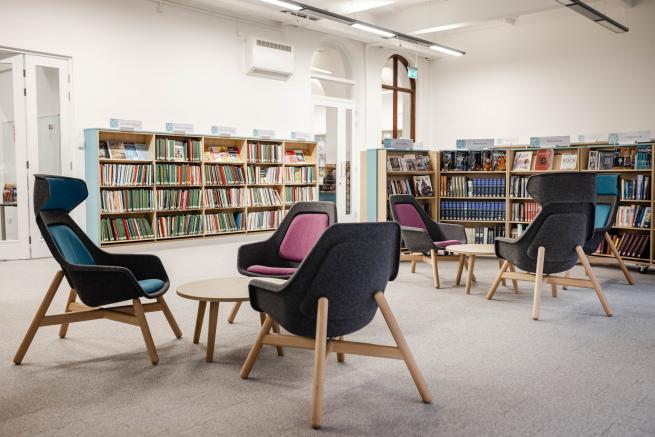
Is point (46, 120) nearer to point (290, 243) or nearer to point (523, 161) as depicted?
point (290, 243)

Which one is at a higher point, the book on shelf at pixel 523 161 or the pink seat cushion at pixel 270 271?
the book on shelf at pixel 523 161

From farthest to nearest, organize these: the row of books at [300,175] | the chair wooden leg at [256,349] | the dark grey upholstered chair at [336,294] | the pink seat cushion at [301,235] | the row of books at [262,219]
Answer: the row of books at [300,175] → the row of books at [262,219] → the pink seat cushion at [301,235] → the chair wooden leg at [256,349] → the dark grey upholstered chair at [336,294]

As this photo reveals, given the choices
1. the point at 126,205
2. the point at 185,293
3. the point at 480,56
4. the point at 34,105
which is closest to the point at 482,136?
the point at 480,56

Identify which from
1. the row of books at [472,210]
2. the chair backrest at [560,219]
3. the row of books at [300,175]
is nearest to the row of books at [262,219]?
the row of books at [300,175]

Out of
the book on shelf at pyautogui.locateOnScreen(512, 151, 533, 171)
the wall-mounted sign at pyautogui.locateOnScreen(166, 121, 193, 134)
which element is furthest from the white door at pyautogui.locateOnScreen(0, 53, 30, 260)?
the book on shelf at pyautogui.locateOnScreen(512, 151, 533, 171)

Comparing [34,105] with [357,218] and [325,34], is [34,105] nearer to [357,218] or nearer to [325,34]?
[325,34]

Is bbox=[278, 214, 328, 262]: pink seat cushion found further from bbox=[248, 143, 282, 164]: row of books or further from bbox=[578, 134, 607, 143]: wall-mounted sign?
bbox=[578, 134, 607, 143]: wall-mounted sign

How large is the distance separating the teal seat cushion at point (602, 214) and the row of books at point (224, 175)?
5.44 m

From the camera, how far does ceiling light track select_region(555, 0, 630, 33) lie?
29.5ft

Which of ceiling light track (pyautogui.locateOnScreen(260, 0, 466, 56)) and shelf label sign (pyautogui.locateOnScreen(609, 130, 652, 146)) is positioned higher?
ceiling light track (pyautogui.locateOnScreen(260, 0, 466, 56))

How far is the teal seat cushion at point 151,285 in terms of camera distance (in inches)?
150

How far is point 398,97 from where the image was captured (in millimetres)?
14430

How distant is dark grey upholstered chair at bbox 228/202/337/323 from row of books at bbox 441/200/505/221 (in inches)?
165

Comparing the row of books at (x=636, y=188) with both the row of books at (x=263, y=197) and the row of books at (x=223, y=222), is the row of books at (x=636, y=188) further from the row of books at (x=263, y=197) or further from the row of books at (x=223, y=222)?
the row of books at (x=223, y=222)
